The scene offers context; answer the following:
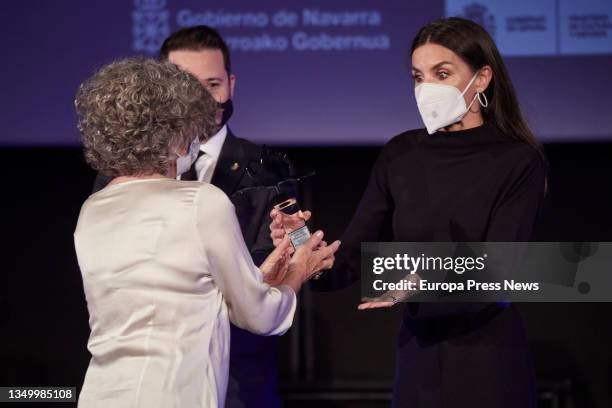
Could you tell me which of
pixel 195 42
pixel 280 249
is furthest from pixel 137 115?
pixel 195 42

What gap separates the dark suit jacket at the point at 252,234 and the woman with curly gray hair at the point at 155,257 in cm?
56

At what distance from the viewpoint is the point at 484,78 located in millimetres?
2453

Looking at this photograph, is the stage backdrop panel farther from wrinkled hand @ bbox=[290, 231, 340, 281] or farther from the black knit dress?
wrinkled hand @ bbox=[290, 231, 340, 281]

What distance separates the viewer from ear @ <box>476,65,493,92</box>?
245 centimetres

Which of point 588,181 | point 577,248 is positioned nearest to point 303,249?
point 577,248

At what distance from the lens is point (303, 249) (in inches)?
89.4

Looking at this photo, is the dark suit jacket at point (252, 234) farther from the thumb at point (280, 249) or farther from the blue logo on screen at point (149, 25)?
the blue logo on screen at point (149, 25)

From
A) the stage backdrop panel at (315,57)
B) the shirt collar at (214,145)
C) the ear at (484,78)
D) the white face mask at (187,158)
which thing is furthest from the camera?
the stage backdrop panel at (315,57)

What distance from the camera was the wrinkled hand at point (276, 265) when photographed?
221cm

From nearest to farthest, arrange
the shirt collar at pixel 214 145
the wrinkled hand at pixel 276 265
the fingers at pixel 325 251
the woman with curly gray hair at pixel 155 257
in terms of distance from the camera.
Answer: the woman with curly gray hair at pixel 155 257 < the wrinkled hand at pixel 276 265 < the fingers at pixel 325 251 < the shirt collar at pixel 214 145

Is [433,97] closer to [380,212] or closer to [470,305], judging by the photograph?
[380,212]

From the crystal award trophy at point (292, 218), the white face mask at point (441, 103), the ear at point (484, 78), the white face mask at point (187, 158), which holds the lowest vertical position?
the crystal award trophy at point (292, 218)

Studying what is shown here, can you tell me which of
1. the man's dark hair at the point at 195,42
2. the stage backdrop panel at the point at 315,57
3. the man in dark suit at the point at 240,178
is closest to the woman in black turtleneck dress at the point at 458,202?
the man in dark suit at the point at 240,178

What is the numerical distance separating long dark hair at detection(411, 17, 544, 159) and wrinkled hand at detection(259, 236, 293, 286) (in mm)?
705
